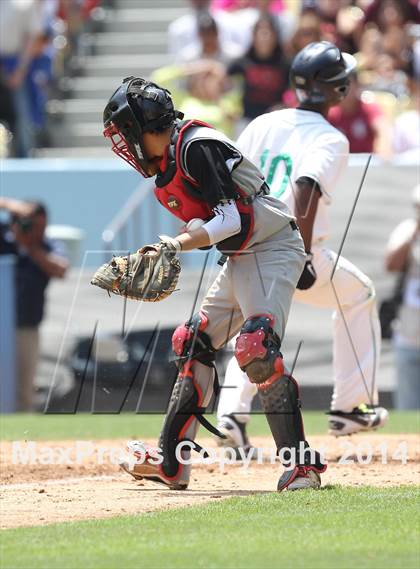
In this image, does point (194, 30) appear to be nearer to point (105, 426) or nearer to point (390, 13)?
point (390, 13)

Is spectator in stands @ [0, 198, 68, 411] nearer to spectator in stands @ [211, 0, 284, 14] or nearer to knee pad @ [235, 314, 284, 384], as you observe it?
spectator in stands @ [211, 0, 284, 14]

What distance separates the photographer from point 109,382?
28.2ft

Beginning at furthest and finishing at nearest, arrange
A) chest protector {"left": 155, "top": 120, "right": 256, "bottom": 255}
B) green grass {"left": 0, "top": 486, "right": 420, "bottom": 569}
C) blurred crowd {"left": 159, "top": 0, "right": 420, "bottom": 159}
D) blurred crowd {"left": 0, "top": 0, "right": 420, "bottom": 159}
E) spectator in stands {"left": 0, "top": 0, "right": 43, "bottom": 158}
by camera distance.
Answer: spectator in stands {"left": 0, "top": 0, "right": 43, "bottom": 158} → blurred crowd {"left": 0, "top": 0, "right": 420, "bottom": 159} → blurred crowd {"left": 159, "top": 0, "right": 420, "bottom": 159} → chest protector {"left": 155, "top": 120, "right": 256, "bottom": 255} → green grass {"left": 0, "top": 486, "right": 420, "bottom": 569}

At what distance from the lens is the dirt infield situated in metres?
6.16

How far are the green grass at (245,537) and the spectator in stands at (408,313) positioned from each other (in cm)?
565

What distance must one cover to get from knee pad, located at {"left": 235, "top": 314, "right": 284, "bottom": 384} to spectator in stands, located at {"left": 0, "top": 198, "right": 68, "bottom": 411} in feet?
20.1

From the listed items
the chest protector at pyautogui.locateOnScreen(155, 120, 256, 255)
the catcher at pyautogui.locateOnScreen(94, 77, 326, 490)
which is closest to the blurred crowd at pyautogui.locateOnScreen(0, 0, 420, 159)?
the catcher at pyautogui.locateOnScreen(94, 77, 326, 490)

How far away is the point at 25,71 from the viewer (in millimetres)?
14875

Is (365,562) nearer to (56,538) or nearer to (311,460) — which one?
(56,538)

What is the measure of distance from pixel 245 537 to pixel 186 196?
6.31ft

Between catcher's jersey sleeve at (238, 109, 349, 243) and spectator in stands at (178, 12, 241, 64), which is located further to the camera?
spectator in stands at (178, 12, 241, 64)

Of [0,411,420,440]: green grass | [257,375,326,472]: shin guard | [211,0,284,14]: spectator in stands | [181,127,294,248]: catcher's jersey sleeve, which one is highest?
[181,127,294,248]: catcher's jersey sleeve

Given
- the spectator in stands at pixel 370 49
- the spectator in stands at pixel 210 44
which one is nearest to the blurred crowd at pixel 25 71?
the spectator in stands at pixel 210 44

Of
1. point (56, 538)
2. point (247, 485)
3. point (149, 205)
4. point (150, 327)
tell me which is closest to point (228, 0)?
point (149, 205)
